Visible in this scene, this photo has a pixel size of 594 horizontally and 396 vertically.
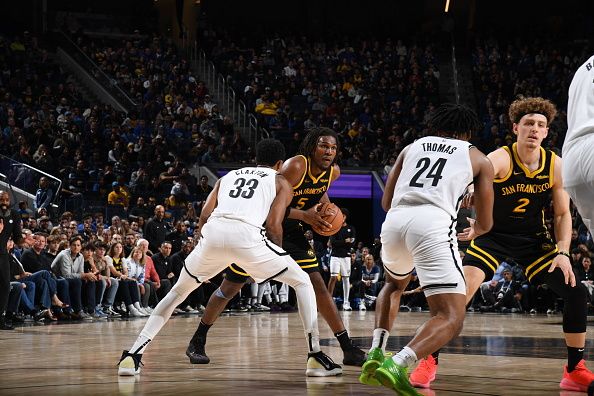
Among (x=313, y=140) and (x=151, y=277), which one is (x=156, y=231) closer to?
(x=151, y=277)

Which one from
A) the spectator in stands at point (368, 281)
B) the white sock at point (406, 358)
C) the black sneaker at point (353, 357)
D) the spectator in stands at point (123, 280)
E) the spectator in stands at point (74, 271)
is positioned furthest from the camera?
the spectator in stands at point (368, 281)

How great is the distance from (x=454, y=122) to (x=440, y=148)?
0.91 ft

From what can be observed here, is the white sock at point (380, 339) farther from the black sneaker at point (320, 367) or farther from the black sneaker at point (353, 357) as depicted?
the black sneaker at point (353, 357)

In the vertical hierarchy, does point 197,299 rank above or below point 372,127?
below

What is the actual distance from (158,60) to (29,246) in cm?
1472

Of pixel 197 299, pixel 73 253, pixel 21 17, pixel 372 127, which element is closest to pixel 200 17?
pixel 21 17

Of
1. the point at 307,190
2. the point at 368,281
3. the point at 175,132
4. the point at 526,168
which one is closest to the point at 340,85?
the point at 175,132

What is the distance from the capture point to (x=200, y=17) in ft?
96.8

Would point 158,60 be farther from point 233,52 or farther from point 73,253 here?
point 73,253

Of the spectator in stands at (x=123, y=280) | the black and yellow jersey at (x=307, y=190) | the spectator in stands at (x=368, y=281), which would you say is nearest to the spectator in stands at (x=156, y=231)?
the spectator in stands at (x=123, y=280)

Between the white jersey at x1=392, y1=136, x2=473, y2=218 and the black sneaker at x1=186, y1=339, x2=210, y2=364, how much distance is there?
2381 mm

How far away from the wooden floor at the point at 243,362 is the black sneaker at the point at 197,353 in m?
0.07

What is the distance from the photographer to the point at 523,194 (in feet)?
18.1

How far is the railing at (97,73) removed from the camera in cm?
2403
